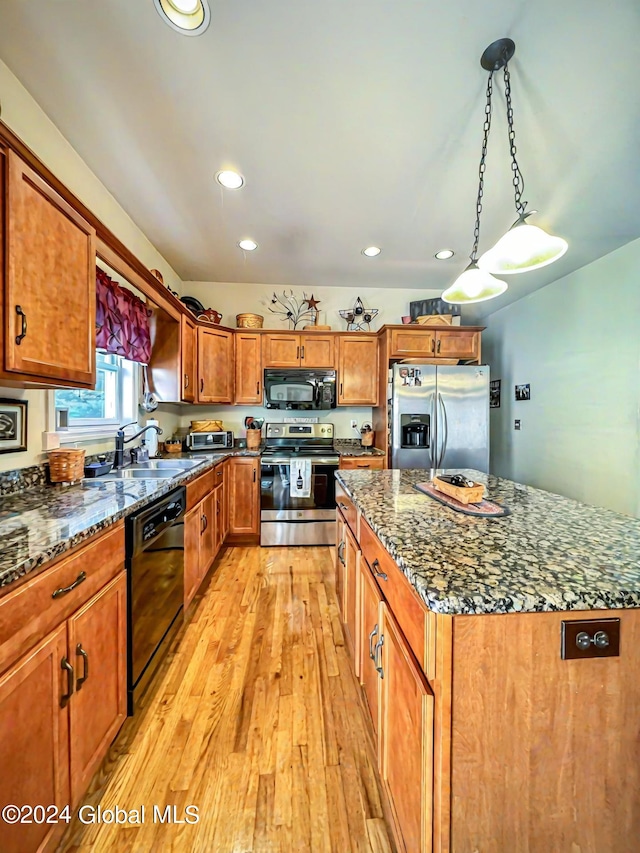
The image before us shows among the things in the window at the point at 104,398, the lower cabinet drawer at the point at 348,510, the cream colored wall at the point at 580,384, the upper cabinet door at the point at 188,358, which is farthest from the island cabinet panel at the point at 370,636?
the cream colored wall at the point at 580,384

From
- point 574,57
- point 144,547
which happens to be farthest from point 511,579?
point 574,57

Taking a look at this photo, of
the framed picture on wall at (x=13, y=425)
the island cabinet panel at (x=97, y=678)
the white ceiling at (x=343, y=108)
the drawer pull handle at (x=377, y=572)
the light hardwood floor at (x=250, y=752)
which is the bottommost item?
the light hardwood floor at (x=250, y=752)

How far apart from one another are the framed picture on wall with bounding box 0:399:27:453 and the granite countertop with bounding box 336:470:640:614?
1.59 metres

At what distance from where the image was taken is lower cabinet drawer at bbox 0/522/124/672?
0.74 meters

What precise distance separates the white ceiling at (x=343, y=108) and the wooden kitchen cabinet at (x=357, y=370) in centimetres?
123

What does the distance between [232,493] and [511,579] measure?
283cm

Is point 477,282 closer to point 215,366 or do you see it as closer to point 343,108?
point 343,108

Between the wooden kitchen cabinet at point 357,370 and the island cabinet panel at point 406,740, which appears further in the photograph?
the wooden kitchen cabinet at point 357,370

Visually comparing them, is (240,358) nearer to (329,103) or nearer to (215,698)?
(329,103)

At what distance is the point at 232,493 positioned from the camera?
3174 millimetres

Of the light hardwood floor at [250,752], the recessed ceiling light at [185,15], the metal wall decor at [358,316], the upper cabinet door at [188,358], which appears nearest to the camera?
the light hardwood floor at [250,752]

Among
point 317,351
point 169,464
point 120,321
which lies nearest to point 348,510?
point 169,464

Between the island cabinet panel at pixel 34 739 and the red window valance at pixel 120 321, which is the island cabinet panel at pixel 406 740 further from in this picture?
the red window valance at pixel 120 321

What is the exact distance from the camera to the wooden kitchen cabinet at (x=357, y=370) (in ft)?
11.8
